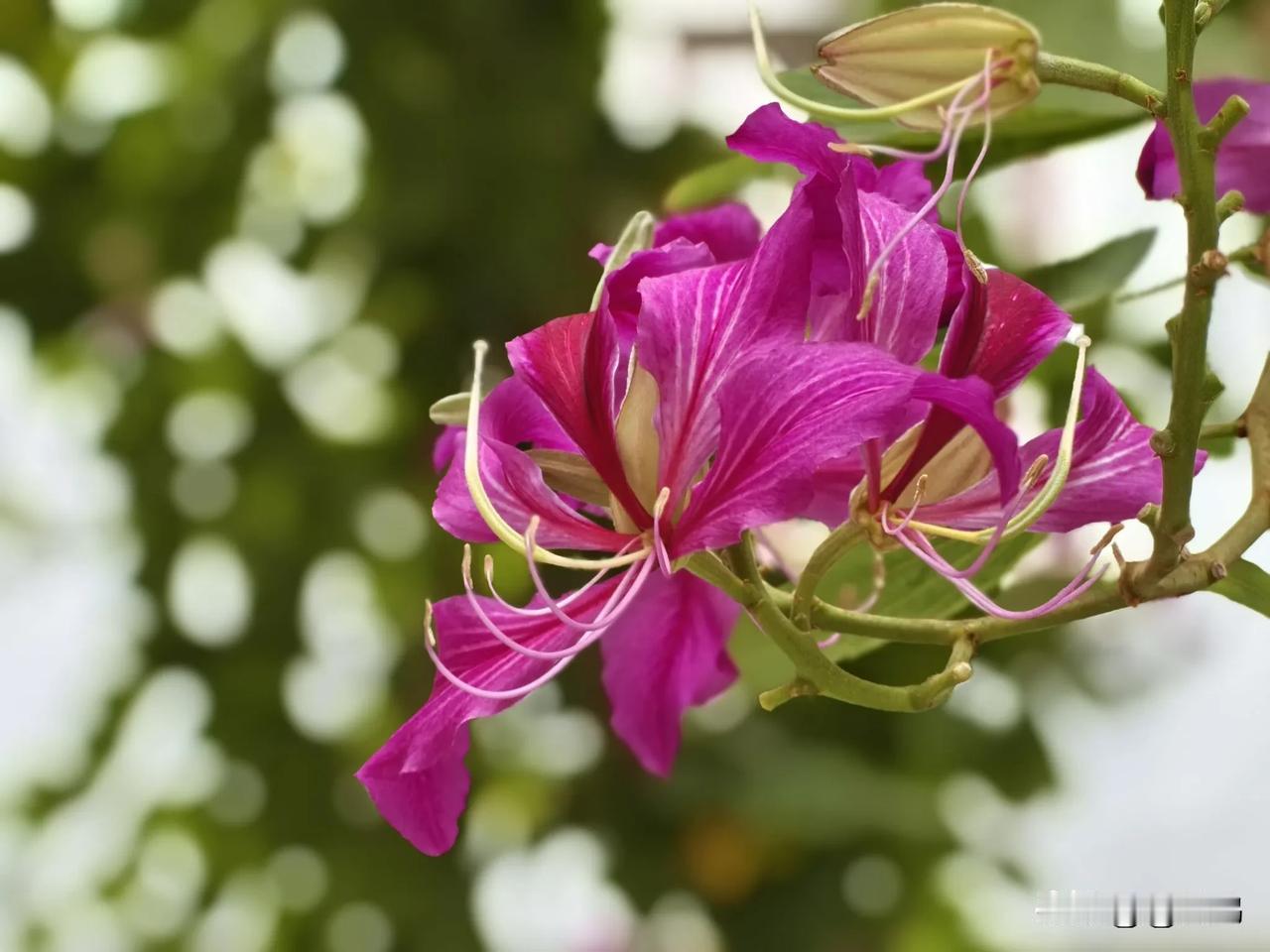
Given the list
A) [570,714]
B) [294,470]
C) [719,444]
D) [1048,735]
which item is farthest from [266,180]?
[719,444]

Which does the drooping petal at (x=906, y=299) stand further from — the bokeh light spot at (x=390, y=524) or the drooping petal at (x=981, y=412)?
the bokeh light spot at (x=390, y=524)

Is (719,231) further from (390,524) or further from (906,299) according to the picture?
(390,524)

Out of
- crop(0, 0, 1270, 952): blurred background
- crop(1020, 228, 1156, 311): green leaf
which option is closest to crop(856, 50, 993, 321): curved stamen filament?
crop(1020, 228, 1156, 311): green leaf

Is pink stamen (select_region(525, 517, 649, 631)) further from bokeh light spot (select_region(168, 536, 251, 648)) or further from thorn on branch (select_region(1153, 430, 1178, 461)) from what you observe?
bokeh light spot (select_region(168, 536, 251, 648))

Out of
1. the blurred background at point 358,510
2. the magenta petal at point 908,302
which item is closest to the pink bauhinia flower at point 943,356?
the magenta petal at point 908,302

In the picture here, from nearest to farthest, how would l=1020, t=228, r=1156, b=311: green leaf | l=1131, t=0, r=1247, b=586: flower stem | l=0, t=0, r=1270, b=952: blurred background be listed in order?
l=1131, t=0, r=1247, b=586: flower stem, l=1020, t=228, r=1156, b=311: green leaf, l=0, t=0, r=1270, b=952: blurred background
